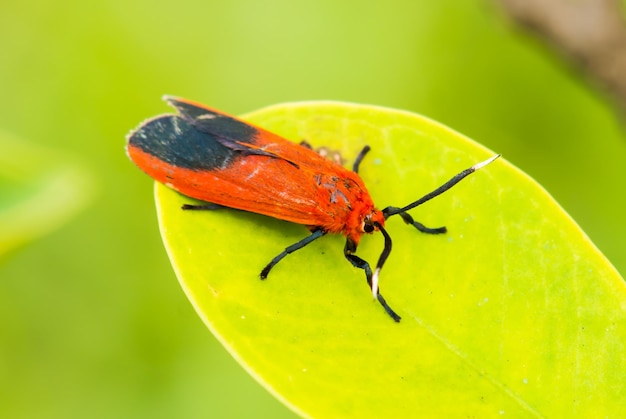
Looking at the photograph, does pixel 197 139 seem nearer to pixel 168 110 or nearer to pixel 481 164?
pixel 481 164

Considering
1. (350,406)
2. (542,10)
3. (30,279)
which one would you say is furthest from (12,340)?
(542,10)

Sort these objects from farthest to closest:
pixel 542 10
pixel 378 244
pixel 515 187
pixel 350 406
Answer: pixel 542 10, pixel 378 244, pixel 515 187, pixel 350 406

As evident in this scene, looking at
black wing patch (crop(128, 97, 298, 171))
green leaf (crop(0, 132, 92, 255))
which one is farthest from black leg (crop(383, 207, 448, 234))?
green leaf (crop(0, 132, 92, 255))

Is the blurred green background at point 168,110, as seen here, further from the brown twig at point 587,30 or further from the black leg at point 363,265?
the black leg at point 363,265

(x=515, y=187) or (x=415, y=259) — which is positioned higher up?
(x=515, y=187)

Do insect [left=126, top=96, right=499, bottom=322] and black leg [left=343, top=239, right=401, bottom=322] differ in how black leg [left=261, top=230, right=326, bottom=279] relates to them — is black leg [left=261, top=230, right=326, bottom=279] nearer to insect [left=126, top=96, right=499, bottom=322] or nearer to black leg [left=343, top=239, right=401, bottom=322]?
insect [left=126, top=96, right=499, bottom=322]

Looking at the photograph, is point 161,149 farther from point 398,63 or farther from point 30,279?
point 398,63

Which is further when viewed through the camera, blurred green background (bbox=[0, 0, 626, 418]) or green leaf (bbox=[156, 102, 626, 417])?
blurred green background (bbox=[0, 0, 626, 418])
